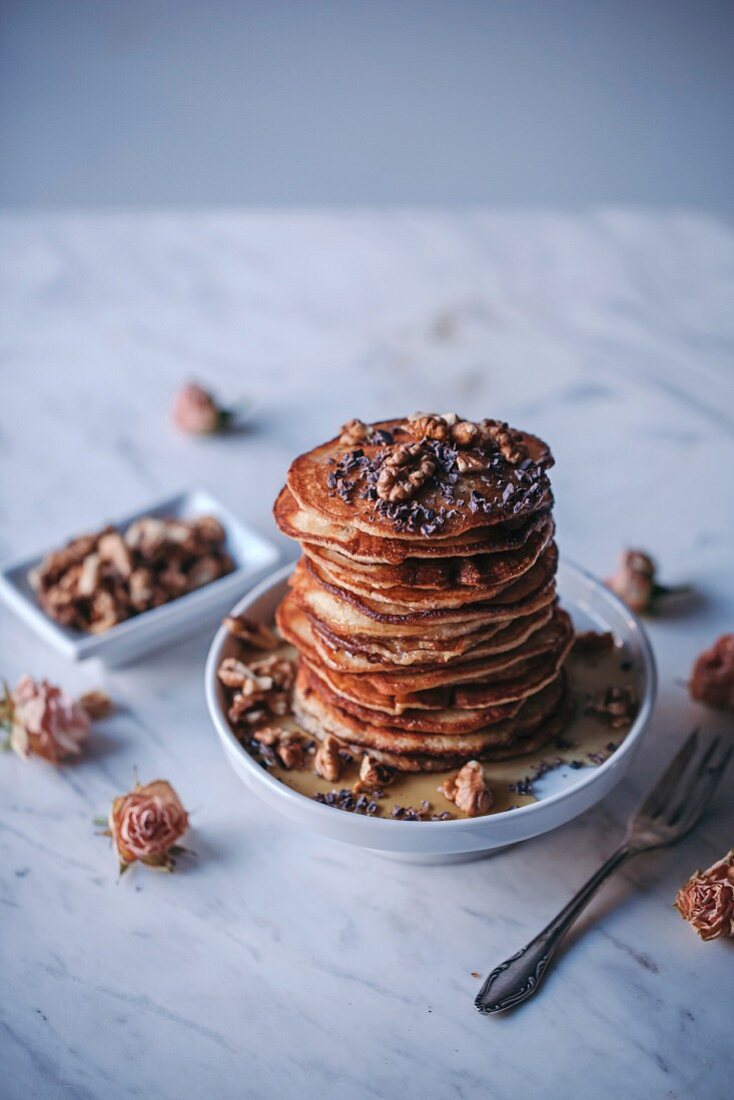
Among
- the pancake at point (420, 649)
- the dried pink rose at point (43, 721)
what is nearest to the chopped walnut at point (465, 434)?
the pancake at point (420, 649)

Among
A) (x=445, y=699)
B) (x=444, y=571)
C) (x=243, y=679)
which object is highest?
(x=444, y=571)

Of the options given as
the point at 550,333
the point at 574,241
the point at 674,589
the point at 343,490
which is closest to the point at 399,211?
the point at 574,241

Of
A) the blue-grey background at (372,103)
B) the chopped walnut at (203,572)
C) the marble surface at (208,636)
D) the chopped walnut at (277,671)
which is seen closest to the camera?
the marble surface at (208,636)

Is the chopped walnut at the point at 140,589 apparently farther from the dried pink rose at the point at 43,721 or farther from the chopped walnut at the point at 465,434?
the chopped walnut at the point at 465,434

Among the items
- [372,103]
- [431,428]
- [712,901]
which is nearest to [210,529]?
[431,428]

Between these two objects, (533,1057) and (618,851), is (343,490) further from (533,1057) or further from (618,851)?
(533,1057)

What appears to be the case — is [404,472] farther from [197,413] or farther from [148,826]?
[197,413]
